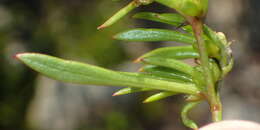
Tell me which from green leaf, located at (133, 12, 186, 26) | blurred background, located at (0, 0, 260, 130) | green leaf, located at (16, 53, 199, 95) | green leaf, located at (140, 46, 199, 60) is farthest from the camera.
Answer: blurred background, located at (0, 0, 260, 130)

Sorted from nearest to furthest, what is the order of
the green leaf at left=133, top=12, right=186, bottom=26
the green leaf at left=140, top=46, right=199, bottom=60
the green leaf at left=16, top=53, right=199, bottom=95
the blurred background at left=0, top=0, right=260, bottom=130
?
the green leaf at left=16, top=53, right=199, bottom=95
the green leaf at left=133, top=12, right=186, bottom=26
the green leaf at left=140, top=46, right=199, bottom=60
the blurred background at left=0, top=0, right=260, bottom=130

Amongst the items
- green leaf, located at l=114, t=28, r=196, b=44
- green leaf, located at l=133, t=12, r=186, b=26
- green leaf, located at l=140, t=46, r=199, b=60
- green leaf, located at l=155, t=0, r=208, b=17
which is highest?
green leaf, located at l=155, t=0, r=208, b=17

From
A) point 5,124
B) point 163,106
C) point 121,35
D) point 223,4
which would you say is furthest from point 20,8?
point 121,35

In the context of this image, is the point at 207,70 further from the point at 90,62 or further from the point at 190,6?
the point at 90,62

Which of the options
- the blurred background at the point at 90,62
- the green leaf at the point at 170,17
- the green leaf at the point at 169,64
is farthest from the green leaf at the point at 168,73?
the blurred background at the point at 90,62

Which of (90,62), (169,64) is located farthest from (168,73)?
(90,62)

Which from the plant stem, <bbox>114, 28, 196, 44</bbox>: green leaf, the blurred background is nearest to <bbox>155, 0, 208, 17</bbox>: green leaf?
the plant stem

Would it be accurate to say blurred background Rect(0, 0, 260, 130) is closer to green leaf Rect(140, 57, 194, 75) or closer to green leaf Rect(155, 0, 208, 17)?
green leaf Rect(140, 57, 194, 75)
